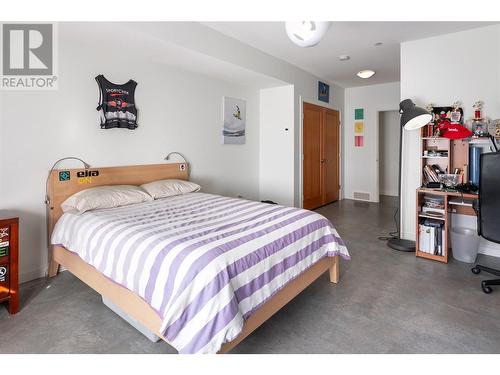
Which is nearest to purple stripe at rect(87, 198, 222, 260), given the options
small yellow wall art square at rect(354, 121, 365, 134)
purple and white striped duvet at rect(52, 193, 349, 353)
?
purple and white striped duvet at rect(52, 193, 349, 353)

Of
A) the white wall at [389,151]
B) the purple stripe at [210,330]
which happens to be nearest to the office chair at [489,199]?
the purple stripe at [210,330]

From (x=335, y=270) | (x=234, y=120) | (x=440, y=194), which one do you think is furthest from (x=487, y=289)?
(x=234, y=120)

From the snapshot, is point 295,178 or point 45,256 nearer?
point 45,256

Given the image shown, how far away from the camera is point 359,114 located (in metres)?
6.45

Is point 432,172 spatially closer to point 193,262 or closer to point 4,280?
point 193,262

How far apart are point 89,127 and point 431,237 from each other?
378 centimetres

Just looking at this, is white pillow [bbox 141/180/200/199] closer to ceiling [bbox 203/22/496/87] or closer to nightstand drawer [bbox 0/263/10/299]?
nightstand drawer [bbox 0/263/10/299]

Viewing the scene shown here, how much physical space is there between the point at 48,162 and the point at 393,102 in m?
5.88

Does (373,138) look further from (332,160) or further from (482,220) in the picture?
(482,220)

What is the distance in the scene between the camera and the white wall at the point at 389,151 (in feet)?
22.6

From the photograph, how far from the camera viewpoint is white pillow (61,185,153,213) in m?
2.65
